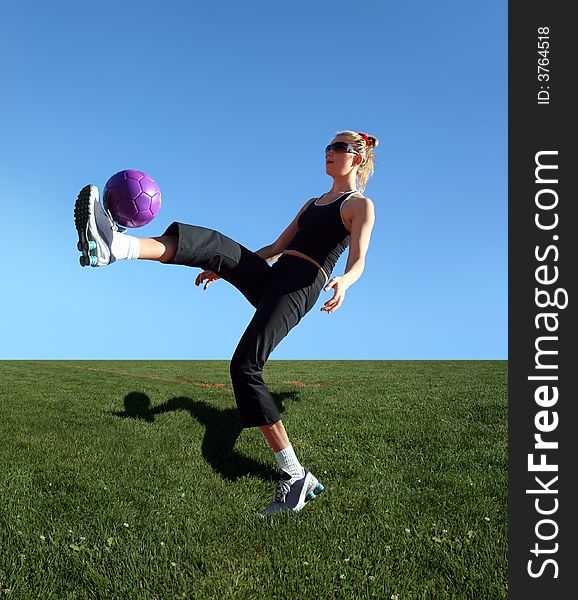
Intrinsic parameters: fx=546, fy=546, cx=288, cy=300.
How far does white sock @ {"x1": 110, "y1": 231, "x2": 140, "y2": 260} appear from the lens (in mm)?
5518

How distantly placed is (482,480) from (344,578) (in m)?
3.09

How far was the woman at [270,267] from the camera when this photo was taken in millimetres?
5539

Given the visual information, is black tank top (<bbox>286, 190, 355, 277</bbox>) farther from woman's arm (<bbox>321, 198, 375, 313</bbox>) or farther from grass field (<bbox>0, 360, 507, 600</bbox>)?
grass field (<bbox>0, 360, 507, 600</bbox>)

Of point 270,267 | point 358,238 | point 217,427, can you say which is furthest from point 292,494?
point 217,427

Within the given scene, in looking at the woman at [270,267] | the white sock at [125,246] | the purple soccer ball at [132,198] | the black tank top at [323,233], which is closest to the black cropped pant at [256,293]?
the woman at [270,267]

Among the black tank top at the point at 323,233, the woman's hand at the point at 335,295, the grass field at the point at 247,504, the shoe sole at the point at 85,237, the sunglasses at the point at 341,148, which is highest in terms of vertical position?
the sunglasses at the point at 341,148

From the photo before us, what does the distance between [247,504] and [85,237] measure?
340cm

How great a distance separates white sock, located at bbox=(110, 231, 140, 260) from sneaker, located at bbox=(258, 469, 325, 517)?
9.72 ft

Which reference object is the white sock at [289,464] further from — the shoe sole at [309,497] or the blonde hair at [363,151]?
the blonde hair at [363,151]

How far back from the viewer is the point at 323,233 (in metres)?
6.37

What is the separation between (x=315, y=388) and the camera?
45.6ft

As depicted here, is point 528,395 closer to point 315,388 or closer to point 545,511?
point 545,511

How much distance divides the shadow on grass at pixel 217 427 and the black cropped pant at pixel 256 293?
5.35ft

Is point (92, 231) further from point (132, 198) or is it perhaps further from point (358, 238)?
point (358, 238)
